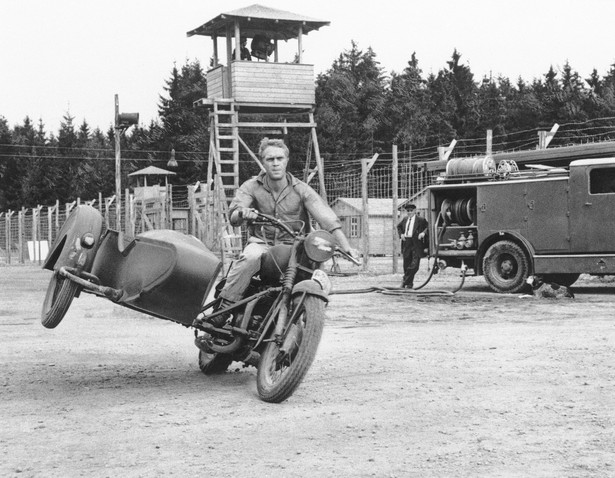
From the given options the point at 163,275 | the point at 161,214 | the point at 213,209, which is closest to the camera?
the point at 163,275

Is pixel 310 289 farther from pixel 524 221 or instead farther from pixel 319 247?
pixel 524 221

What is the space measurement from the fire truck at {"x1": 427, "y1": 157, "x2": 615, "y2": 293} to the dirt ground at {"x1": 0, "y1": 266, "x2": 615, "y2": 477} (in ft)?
21.4

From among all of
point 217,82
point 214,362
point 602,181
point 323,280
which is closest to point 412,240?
point 602,181

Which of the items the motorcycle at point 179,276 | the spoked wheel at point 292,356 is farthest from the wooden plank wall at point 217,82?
the spoked wheel at point 292,356

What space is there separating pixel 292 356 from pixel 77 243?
6.16 ft

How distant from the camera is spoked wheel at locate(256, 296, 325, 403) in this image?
7020 mm

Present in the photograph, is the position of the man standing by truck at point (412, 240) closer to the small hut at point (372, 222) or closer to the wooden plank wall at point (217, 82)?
the wooden plank wall at point (217, 82)

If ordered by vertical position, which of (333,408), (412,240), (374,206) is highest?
(374,206)

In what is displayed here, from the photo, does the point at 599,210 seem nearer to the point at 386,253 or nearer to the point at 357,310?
the point at 357,310

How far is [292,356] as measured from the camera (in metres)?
7.34

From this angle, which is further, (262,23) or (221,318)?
(262,23)

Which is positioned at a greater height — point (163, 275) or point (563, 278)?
point (163, 275)

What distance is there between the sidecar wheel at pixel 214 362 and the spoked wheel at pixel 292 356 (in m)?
1.01

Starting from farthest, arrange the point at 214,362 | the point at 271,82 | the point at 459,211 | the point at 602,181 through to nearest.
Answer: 1. the point at 271,82
2. the point at 459,211
3. the point at 602,181
4. the point at 214,362
